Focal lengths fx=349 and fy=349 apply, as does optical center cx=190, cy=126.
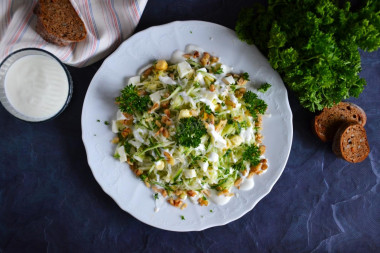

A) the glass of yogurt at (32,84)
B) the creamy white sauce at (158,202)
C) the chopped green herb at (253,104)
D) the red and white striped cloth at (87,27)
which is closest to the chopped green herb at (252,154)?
the chopped green herb at (253,104)

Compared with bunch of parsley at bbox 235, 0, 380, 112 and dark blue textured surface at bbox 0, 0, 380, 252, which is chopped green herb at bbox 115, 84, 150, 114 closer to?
dark blue textured surface at bbox 0, 0, 380, 252

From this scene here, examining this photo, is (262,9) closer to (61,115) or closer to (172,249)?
(61,115)

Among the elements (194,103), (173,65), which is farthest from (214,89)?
(173,65)

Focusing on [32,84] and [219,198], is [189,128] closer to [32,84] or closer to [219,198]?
[219,198]

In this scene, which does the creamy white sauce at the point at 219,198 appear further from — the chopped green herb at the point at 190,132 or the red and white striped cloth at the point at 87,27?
the red and white striped cloth at the point at 87,27

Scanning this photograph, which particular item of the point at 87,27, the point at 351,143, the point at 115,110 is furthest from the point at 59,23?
the point at 351,143

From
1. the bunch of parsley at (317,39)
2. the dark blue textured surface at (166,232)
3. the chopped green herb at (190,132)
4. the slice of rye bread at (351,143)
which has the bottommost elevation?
the dark blue textured surface at (166,232)

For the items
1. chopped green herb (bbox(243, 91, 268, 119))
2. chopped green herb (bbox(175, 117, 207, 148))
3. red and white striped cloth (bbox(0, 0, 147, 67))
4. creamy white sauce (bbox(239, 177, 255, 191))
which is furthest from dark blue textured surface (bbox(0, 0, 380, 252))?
chopped green herb (bbox(175, 117, 207, 148))
